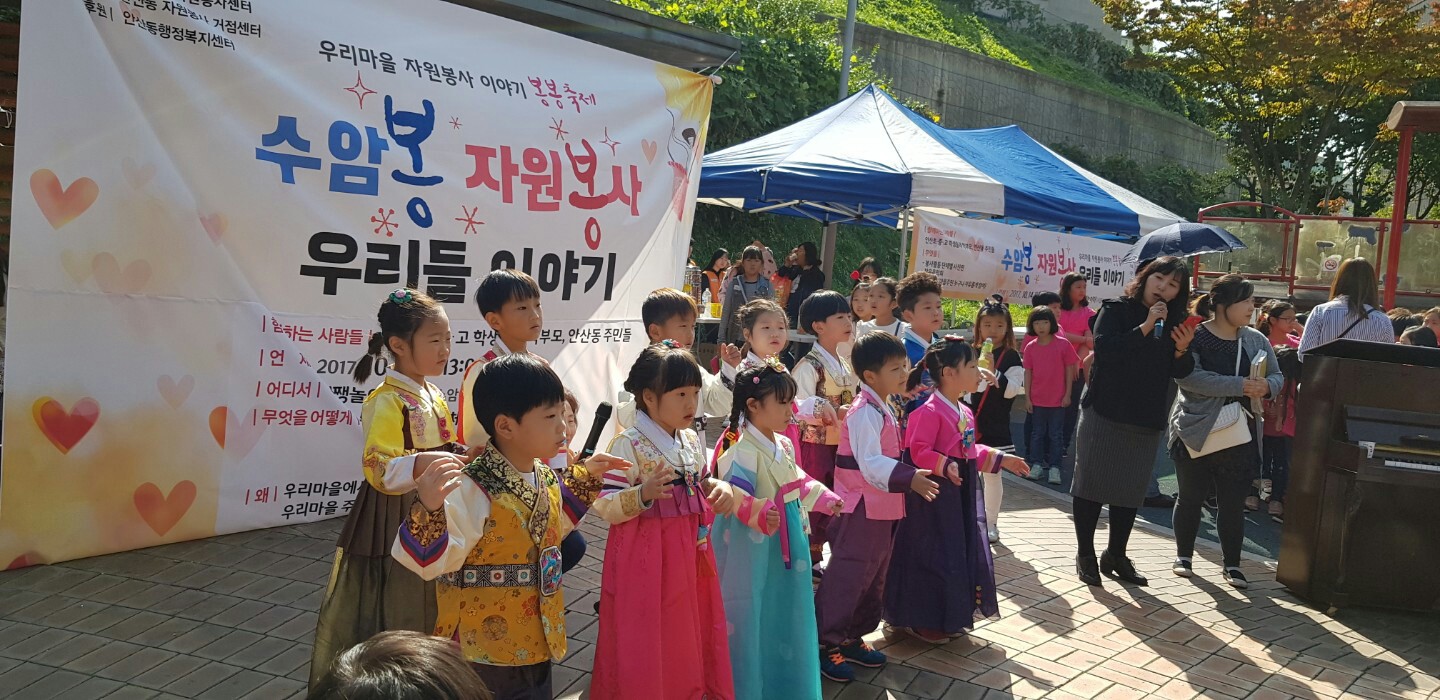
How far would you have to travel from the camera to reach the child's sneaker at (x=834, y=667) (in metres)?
A: 3.83

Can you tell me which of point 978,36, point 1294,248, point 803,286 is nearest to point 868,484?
point 803,286

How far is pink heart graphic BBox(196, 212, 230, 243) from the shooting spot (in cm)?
445

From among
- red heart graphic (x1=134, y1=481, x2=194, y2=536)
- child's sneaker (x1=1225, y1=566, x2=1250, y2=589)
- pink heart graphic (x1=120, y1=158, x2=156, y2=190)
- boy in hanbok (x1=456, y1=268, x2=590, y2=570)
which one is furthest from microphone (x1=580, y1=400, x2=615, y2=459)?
child's sneaker (x1=1225, y1=566, x2=1250, y2=589)

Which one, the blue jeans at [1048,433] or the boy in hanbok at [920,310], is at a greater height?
the boy in hanbok at [920,310]

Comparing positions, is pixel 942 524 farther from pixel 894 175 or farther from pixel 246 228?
pixel 894 175

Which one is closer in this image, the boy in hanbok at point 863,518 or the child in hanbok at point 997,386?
the boy in hanbok at point 863,518

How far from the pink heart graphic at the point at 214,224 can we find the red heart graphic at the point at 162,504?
1140mm

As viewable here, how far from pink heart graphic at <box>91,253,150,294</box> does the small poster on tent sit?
612 cm

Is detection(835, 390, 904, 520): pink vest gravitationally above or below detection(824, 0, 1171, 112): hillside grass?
below

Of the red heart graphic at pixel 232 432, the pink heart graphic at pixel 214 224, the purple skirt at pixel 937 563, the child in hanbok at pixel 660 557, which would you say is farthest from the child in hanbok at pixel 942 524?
the pink heart graphic at pixel 214 224

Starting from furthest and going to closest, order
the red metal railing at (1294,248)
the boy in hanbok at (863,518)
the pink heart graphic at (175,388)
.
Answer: the red metal railing at (1294,248), the pink heart graphic at (175,388), the boy in hanbok at (863,518)

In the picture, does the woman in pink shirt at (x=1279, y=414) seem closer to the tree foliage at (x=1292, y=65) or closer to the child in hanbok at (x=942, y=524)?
the child in hanbok at (x=942, y=524)

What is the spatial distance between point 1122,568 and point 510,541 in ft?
12.6

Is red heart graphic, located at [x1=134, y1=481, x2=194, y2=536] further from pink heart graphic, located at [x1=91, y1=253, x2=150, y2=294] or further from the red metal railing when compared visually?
the red metal railing
